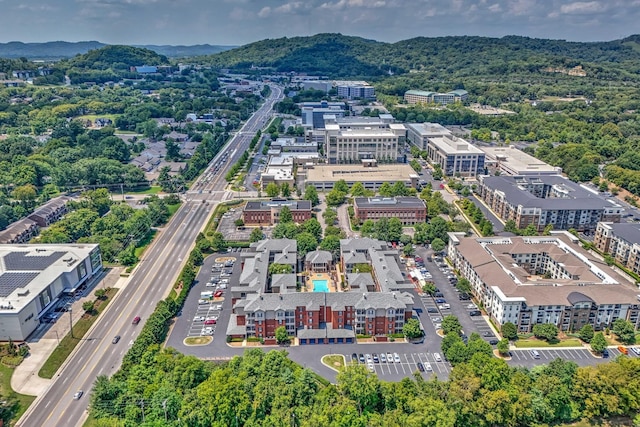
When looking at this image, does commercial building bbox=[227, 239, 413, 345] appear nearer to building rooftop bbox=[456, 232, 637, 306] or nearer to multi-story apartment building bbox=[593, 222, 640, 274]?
building rooftop bbox=[456, 232, 637, 306]

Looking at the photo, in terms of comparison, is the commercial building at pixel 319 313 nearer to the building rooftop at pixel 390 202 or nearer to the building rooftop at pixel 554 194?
the building rooftop at pixel 390 202

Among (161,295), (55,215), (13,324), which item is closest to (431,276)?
(161,295)

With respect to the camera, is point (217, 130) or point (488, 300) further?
point (217, 130)

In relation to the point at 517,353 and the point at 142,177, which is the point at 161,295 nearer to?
the point at 517,353

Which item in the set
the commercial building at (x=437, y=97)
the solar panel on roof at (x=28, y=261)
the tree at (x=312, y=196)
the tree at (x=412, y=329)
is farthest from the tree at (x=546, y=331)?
the commercial building at (x=437, y=97)

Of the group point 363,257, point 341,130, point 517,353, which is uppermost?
point 341,130

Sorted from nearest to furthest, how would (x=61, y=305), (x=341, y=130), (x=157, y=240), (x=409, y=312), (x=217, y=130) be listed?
(x=409, y=312) → (x=61, y=305) → (x=157, y=240) → (x=341, y=130) → (x=217, y=130)
